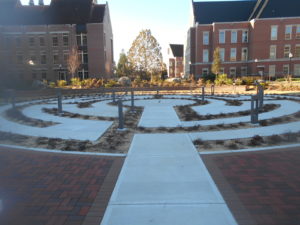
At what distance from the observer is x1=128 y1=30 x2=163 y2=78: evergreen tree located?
139 feet

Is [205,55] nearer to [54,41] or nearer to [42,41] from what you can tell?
[54,41]

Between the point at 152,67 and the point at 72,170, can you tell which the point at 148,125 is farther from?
the point at 152,67

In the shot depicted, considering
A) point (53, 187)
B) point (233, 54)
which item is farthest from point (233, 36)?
point (53, 187)

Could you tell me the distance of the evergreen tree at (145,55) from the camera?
42.4 meters

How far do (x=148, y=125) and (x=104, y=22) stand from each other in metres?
43.1

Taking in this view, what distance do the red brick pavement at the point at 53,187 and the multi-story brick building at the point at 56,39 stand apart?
4376 centimetres

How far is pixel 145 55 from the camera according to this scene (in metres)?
42.6

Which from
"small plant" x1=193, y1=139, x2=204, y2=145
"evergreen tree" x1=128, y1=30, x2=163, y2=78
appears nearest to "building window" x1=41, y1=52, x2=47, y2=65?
"evergreen tree" x1=128, y1=30, x2=163, y2=78

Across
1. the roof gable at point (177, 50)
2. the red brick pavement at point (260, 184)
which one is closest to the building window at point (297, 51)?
the roof gable at point (177, 50)

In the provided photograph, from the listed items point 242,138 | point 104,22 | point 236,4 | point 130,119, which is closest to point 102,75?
point 104,22

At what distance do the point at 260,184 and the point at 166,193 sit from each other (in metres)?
1.68

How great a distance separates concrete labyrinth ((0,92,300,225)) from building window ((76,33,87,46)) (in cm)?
3831

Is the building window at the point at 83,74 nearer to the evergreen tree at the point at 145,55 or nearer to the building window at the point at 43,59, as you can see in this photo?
the building window at the point at 43,59

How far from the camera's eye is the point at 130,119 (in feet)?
37.6
